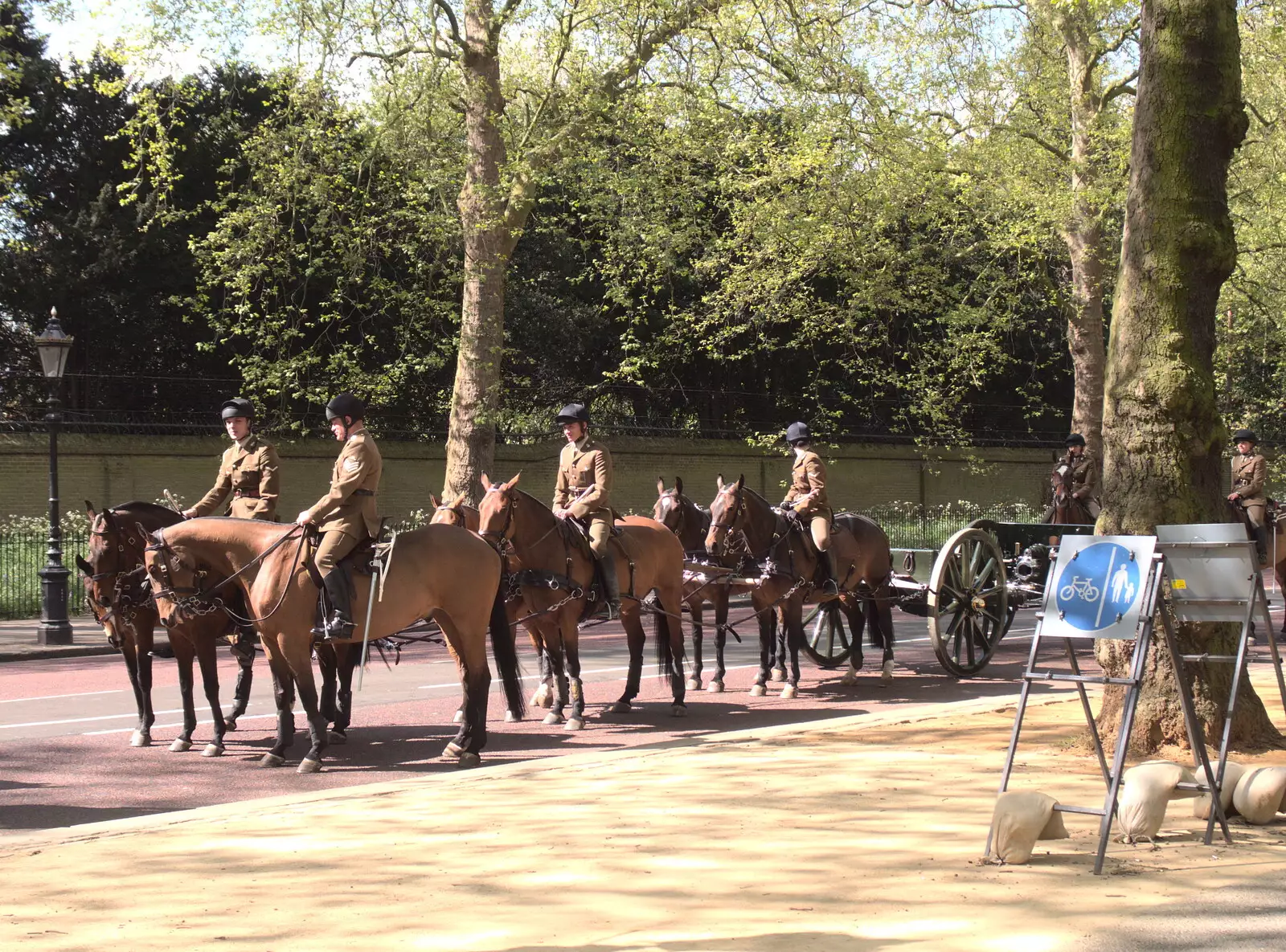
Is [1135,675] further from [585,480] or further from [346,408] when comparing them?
[585,480]

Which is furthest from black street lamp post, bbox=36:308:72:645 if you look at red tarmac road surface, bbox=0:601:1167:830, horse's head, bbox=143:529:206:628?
horse's head, bbox=143:529:206:628

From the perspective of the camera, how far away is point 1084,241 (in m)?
28.0

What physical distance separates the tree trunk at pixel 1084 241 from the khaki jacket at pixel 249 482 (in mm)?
17191

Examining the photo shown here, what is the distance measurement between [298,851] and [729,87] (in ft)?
64.4

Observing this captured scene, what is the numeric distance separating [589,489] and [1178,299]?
5.60 metres

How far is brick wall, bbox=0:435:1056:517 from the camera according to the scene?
2922cm

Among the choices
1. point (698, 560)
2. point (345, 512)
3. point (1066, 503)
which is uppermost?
point (345, 512)

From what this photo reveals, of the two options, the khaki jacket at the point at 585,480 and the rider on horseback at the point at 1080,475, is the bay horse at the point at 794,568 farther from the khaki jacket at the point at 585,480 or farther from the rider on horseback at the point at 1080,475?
the rider on horseback at the point at 1080,475

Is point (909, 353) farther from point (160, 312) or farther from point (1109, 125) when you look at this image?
point (160, 312)

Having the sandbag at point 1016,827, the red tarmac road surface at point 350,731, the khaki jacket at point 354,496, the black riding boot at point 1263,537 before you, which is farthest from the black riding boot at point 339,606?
the black riding boot at point 1263,537

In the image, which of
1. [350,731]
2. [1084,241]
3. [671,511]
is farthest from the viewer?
[1084,241]

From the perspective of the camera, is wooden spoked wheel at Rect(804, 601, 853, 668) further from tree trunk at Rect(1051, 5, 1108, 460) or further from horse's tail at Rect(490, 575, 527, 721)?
tree trunk at Rect(1051, 5, 1108, 460)

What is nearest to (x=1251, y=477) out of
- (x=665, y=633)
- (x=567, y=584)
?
(x=665, y=633)

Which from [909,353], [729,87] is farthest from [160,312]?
[909,353]
